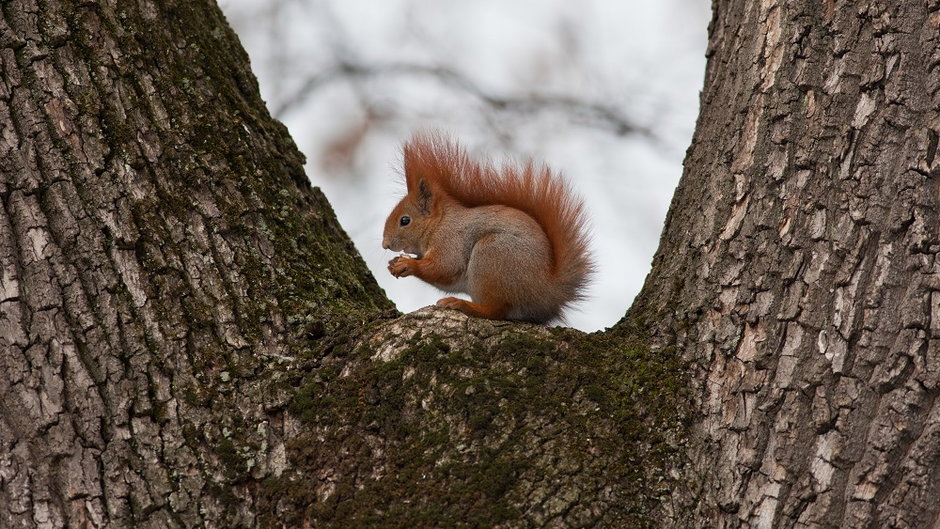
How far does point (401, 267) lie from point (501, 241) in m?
0.40

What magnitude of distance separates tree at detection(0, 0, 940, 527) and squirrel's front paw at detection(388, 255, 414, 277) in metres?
0.78

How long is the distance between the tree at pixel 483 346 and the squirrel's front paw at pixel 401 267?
0.78m

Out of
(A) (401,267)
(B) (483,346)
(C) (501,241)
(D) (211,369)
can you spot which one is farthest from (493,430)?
(A) (401,267)

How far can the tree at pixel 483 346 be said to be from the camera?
1.60 meters

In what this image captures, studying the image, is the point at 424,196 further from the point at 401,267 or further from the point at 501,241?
the point at 501,241

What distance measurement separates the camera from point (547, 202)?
8.94 ft

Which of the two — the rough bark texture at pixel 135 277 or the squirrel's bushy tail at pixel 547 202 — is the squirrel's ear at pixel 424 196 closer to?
the squirrel's bushy tail at pixel 547 202

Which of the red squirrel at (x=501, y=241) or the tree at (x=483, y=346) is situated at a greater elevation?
the red squirrel at (x=501, y=241)

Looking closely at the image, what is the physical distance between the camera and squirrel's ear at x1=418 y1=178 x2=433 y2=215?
10.3 feet

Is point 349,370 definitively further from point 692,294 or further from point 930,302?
point 930,302

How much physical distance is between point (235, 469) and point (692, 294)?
98cm

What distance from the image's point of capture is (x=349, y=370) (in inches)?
75.7

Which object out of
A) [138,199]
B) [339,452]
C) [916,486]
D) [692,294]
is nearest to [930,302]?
[916,486]

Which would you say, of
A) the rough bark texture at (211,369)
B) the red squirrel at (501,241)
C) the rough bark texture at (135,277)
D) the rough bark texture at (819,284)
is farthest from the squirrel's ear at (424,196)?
the rough bark texture at (819,284)
